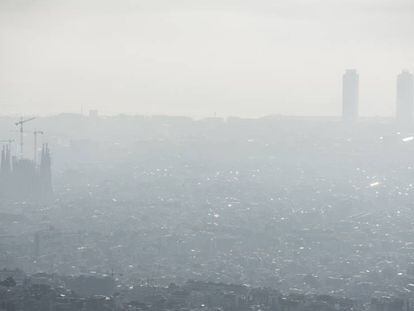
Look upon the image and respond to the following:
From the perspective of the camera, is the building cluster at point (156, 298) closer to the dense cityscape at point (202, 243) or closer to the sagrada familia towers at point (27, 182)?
the dense cityscape at point (202, 243)

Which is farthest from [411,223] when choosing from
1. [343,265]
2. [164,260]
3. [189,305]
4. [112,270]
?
[189,305]

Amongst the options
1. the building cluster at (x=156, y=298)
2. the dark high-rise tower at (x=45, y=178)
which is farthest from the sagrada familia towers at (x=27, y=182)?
the building cluster at (x=156, y=298)

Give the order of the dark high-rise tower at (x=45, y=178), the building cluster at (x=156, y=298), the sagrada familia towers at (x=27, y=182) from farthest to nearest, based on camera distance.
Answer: the dark high-rise tower at (x=45, y=178)
the sagrada familia towers at (x=27, y=182)
the building cluster at (x=156, y=298)

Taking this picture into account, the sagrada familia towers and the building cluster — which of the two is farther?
the sagrada familia towers

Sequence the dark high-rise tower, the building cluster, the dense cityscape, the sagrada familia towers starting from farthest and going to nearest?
the dark high-rise tower → the sagrada familia towers → the dense cityscape → the building cluster

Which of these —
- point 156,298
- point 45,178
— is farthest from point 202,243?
point 45,178

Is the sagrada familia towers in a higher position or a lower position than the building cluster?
higher

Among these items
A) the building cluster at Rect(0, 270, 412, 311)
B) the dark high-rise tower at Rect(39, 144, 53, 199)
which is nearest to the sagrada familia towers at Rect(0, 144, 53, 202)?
the dark high-rise tower at Rect(39, 144, 53, 199)

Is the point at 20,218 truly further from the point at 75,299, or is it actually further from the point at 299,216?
the point at 75,299

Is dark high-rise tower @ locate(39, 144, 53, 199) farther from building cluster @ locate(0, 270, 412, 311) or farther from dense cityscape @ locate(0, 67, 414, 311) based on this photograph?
building cluster @ locate(0, 270, 412, 311)
